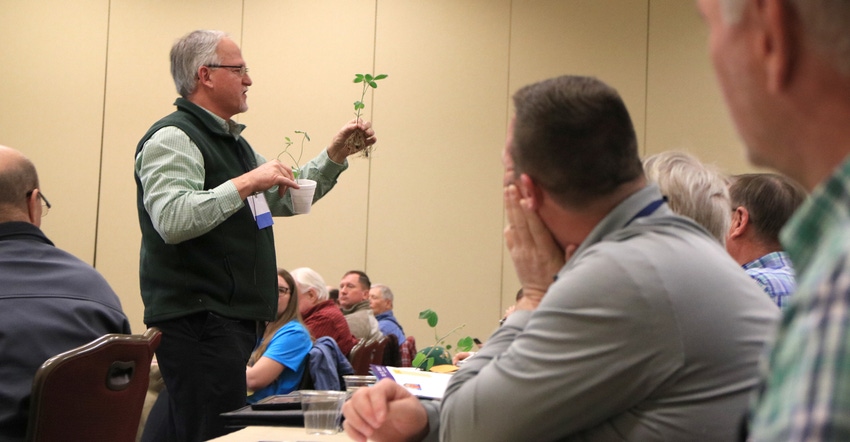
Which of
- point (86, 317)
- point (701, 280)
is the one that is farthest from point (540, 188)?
point (86, 317)

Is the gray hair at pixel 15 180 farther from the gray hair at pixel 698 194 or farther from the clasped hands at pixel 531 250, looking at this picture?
the gray hair at pixel 698 194

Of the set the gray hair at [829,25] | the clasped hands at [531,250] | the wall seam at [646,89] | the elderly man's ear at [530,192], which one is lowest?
the clasped hands at [531,250]

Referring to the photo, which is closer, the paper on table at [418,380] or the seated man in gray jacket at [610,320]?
the seated man in gray jacket at [610,320]

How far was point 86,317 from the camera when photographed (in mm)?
2023

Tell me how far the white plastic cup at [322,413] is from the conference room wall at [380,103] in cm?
602

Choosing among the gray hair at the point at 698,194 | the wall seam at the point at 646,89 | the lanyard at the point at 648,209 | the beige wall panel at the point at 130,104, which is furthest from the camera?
the wall seam at the point at 646,89

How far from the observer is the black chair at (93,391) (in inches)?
68.6

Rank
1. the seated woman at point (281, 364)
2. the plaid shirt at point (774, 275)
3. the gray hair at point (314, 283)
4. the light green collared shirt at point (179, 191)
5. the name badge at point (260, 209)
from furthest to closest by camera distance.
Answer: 1. the gray hair at point (314, 283)
2. the seated woman at point (281, 364)
3. the name badge at point (260, 209)
4. the light green collared shirt at point (179, 191)
5. the plaid shirt at point (774, 275)

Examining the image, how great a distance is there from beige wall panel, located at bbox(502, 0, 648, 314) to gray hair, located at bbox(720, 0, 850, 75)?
24.6 feet

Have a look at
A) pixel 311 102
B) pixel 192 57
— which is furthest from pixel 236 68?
pixel 311 102

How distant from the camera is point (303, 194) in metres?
2.88

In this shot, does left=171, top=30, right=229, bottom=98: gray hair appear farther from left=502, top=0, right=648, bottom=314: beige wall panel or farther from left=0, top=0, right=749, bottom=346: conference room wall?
left=502, top=0, right=648, bottom=314: beige wall panel

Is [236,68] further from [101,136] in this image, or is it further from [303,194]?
[101,136]

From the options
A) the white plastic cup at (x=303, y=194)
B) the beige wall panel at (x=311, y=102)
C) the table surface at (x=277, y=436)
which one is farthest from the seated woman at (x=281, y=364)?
the beige wall panel at (x=311, y=102)
